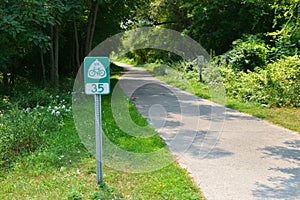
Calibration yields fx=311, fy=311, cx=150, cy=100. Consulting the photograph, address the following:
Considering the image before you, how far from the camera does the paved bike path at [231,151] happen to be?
3848 millimetres

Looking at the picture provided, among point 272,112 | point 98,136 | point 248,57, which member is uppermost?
point 248,57

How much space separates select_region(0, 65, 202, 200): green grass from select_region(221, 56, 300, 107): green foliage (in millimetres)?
5623

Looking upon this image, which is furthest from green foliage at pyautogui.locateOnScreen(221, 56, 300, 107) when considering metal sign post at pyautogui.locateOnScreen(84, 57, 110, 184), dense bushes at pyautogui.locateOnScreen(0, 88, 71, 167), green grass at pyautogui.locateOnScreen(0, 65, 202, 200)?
metal sign post at pyautogui.locateOnScreen(84, 57, 110, 184)

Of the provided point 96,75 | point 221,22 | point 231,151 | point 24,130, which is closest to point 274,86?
point 231,151

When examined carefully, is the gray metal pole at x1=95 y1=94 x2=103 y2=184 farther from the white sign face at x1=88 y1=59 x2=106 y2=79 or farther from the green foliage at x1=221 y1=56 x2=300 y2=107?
the green foliage at x1=221 y1=56 x2=300 y2=107

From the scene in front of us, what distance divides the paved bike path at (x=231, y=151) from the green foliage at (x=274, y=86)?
5.20ft

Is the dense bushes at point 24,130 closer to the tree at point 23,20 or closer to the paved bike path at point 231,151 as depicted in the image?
the tree at point 23,20

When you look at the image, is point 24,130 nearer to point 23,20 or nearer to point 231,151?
point 23,20

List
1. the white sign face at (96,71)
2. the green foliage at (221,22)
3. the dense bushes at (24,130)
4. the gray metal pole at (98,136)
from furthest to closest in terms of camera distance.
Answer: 1. the green foliage at (221,22)
2. the dense bushes at (24,130)
3. the gray metal pole at (98,136)
4. the white sign face at (96,71)

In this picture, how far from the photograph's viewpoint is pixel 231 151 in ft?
17.4

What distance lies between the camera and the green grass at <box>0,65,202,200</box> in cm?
368

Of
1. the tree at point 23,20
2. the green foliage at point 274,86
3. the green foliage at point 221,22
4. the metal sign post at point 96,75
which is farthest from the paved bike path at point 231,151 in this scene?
Answer: the green foliage at point 221,22

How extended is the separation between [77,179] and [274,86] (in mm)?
7927

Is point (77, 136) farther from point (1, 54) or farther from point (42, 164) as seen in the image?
point (1, 54)
